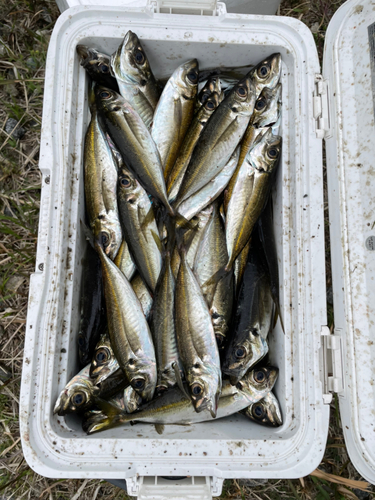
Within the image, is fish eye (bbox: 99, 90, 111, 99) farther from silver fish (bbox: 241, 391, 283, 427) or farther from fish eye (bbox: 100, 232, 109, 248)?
silver fish (bbox: 241, 391, 283, 427)

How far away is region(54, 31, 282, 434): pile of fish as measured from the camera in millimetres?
1557

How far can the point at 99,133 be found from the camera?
1719 mm

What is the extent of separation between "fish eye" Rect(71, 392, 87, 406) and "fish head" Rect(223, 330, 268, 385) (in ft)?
2.06

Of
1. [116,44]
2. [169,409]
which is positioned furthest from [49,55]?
[169,409]

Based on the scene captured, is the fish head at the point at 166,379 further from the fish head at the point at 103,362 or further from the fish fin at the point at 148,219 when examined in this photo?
the fish fin at the point at 148,219

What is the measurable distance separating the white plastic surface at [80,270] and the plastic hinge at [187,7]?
5cm

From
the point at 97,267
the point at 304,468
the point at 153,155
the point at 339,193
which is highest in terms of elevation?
the point at 153,155

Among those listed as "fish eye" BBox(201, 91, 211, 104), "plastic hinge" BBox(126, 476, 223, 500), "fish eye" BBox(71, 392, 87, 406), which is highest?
"fish eye" BBox(201, 91, 211, 104)

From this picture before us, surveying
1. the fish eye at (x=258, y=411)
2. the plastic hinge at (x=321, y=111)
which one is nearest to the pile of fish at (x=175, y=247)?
the fish eye at (x=258, y=411)

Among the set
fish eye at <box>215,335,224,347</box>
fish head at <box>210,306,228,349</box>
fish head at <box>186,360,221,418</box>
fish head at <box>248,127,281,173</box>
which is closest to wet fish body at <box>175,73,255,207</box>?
fish head at <box>248,127,281,173</box>

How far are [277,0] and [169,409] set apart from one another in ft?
7.65

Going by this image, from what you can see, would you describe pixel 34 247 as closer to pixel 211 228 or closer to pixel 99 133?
pixel 99 133

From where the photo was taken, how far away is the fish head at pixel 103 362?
1580mm

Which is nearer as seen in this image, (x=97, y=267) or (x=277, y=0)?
(x=97, y=267)
